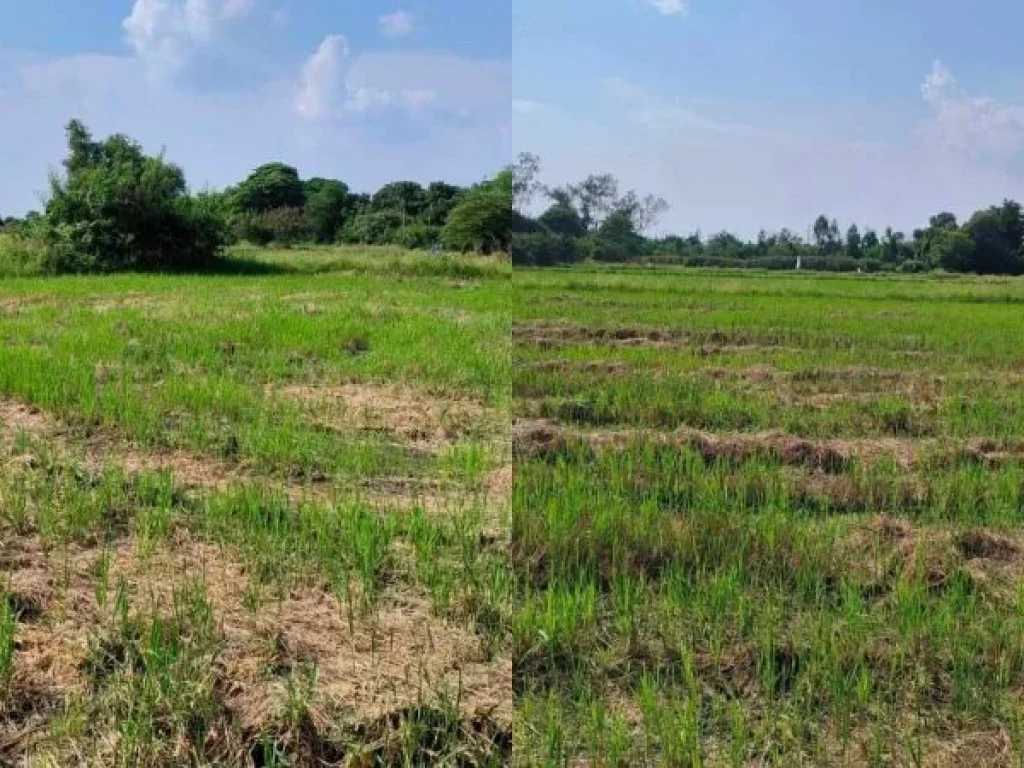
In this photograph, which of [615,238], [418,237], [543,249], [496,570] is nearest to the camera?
[496,570]

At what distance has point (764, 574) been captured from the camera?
10.3 ft

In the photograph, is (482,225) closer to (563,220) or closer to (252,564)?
(563,220)

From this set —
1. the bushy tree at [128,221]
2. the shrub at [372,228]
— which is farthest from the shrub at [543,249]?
the shrub at [372,228]

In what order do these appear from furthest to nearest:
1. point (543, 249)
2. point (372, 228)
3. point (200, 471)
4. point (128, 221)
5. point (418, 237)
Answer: point (372, 228)
point (418, 237)
point (128, 221)
point (200, 471)
point (543, 249)

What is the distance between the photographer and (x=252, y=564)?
3027 millimetres

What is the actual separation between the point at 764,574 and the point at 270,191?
3852 centimetres

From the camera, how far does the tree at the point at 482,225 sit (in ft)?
74.6

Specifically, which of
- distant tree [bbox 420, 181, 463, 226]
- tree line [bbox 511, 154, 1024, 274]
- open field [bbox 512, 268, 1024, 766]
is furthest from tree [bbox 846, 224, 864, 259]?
open field [bbox 512, 268, 1024, 766]

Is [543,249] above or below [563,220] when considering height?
below

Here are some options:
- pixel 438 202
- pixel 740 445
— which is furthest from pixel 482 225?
pixel 740 445

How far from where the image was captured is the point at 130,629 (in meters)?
2.50

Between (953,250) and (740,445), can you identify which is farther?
(953,250)

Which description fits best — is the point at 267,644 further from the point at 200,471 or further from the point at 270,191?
the point at 270,191

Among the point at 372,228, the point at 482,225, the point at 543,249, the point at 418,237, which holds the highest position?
the point at 372,228
